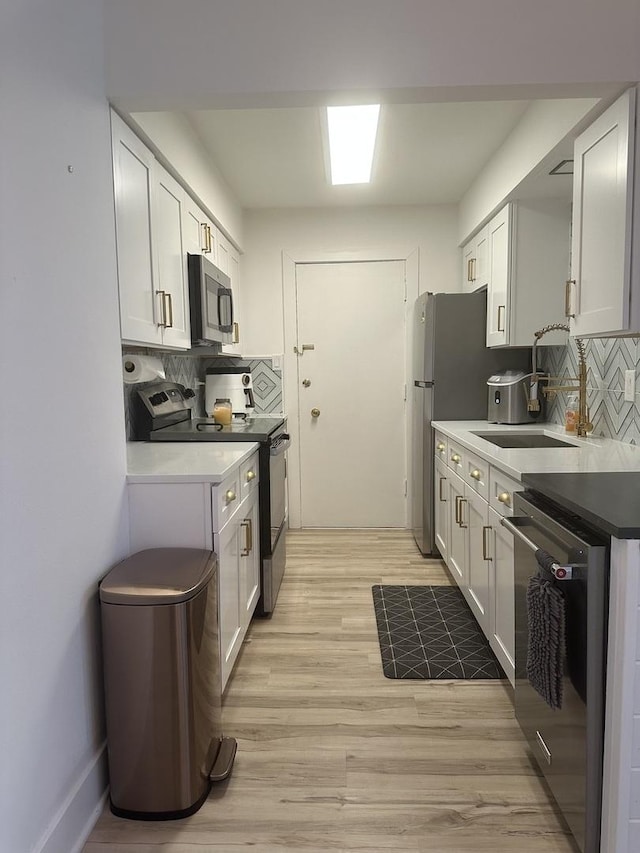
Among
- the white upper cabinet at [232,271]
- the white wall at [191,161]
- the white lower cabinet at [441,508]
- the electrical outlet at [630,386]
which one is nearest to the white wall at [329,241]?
the white upper cabinet at [232,271]

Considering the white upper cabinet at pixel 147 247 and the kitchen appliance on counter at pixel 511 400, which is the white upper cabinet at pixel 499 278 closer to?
the kitchen appliance on counter at pixel 511 400

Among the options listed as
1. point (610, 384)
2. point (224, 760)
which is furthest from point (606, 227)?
point (224, 760)

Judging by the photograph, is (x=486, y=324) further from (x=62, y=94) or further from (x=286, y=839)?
(x=286, y=839)

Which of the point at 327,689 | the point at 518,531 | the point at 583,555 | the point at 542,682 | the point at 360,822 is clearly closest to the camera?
the point at 583,555

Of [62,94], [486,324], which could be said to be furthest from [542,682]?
[486,324]

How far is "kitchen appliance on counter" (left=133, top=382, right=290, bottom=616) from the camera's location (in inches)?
108

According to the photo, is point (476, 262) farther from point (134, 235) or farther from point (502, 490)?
point (134, 235)

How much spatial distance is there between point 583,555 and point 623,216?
3.71 feet

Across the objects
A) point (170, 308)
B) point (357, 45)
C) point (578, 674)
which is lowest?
point (578, 674)

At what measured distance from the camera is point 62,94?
1506 mm

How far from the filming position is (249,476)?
2.52m

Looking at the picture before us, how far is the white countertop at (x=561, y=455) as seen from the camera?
196 cm

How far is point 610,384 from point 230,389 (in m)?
2.23

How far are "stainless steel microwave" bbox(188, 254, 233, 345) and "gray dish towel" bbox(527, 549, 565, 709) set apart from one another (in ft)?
6.40
